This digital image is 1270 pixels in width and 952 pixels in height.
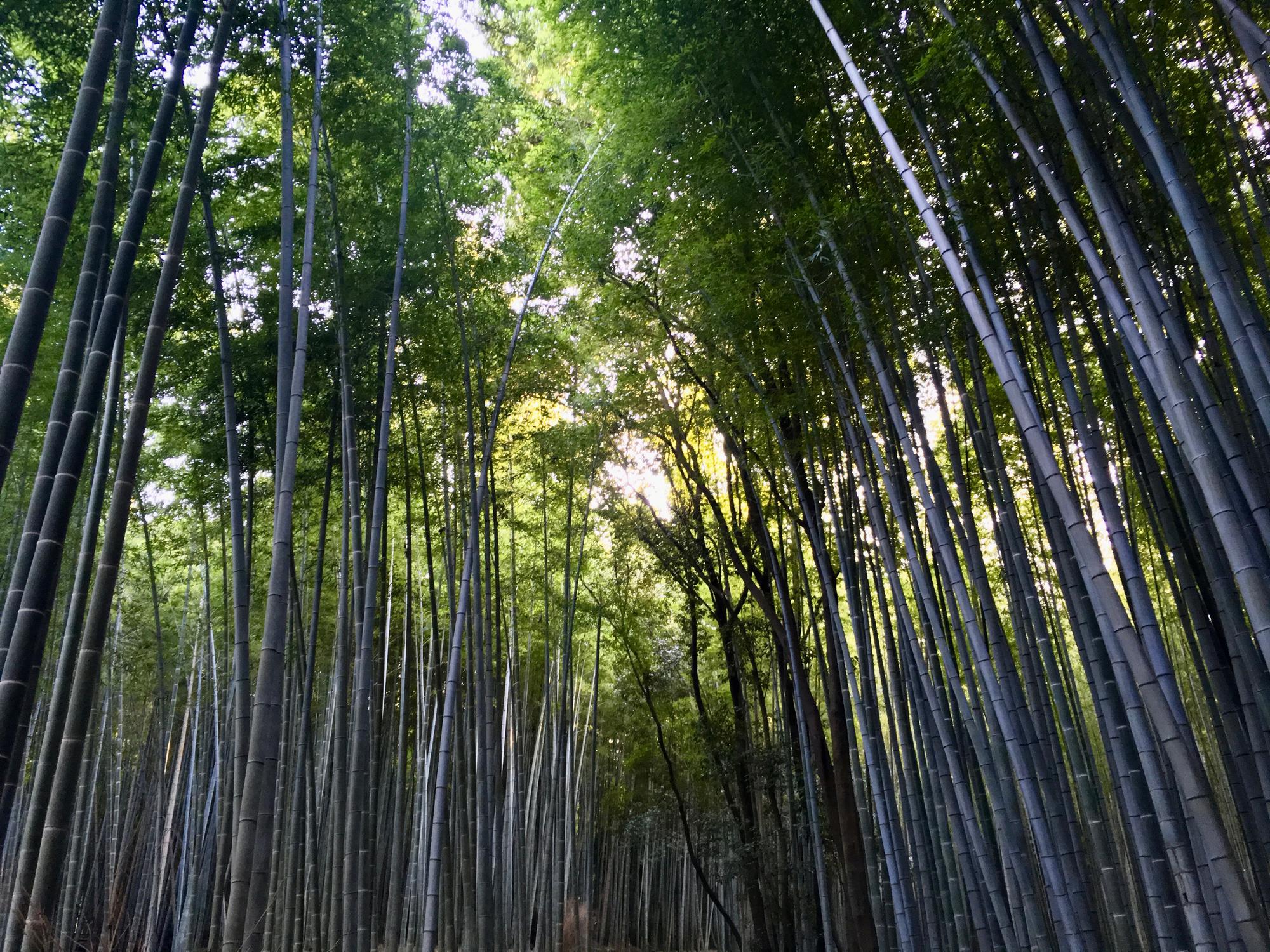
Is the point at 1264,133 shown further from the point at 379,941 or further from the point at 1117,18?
the point at 379,941

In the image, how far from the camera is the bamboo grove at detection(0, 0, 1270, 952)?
2439 mm

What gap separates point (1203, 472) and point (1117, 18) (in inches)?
74.2

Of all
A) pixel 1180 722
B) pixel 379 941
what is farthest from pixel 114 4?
pixel 379 941

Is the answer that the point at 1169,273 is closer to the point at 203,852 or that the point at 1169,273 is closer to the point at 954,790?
the point at 954,790

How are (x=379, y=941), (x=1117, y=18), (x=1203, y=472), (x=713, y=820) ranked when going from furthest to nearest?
(x=713, y=820) → (x=379, y=941) → (x=1117, y=18) → (x=1203, y=472)

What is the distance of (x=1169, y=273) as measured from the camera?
323cm

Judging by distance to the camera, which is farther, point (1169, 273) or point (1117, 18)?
point (1169, 273)

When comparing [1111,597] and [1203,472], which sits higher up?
[1203,472]

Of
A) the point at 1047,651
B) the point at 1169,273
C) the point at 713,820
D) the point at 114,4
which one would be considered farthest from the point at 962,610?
the point at 713,820

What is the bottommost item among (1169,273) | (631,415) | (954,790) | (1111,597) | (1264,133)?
(954,790)

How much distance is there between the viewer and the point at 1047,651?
10.9 ft

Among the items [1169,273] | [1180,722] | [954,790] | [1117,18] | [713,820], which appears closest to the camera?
[1180,722]

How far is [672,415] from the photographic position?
22.3ft

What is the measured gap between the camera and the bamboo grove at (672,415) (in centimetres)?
244
